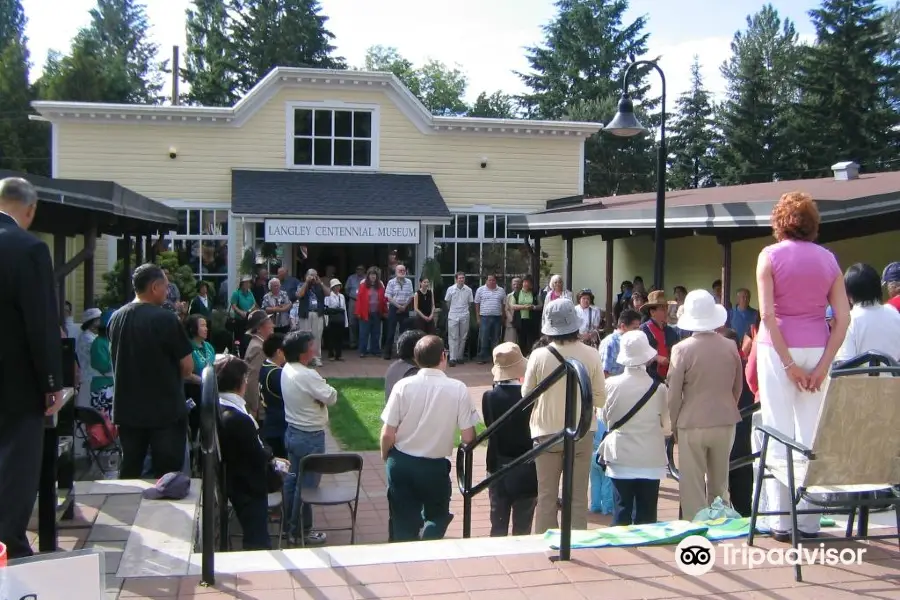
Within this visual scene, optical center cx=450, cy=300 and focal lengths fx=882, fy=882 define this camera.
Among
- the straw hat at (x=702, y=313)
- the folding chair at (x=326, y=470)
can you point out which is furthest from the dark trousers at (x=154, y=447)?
the straw hat at (x=702, y=313)

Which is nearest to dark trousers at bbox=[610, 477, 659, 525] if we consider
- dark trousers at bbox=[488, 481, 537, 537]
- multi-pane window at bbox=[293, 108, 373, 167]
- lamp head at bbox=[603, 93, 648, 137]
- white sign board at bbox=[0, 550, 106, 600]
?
dark trousers at bbox=[488, 481, 537, 537]

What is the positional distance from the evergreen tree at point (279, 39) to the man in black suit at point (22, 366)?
4287 cm

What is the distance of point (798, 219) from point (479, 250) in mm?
16164

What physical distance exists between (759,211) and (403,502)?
24.2 ft

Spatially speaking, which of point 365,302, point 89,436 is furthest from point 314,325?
point 89,436

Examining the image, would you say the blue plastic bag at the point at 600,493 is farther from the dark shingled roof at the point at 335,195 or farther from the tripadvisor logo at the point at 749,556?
the dark shingled roof at the point at 335,195

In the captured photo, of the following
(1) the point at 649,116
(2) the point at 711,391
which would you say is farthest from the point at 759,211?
(1) the point at 649,116

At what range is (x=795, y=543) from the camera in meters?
4.06

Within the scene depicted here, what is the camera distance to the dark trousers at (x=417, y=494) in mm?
5281

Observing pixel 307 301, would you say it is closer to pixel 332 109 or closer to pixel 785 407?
pixel 332 109

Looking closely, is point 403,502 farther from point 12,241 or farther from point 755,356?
point 12,241

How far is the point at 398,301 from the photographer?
16.6m

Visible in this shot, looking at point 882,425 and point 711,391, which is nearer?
point 882,425

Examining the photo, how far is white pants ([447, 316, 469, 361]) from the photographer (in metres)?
16.8
